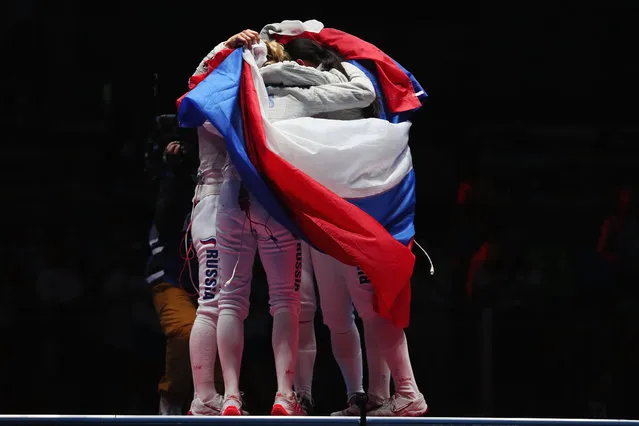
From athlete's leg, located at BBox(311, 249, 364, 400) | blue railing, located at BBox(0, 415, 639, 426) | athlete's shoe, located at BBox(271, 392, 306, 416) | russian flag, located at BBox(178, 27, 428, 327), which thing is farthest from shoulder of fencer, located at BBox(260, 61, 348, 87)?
blue railing, located at BBox(0, 415, 639, 426)

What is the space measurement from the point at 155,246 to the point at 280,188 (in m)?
0.94

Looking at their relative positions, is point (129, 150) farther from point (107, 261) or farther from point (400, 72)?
point (400, 72)

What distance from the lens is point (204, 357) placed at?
3.17 meters

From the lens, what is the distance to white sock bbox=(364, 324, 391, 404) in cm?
329

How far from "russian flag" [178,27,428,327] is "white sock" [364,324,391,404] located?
124mm

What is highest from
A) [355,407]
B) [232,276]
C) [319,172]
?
[319,172]

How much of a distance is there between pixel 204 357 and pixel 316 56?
1.00 metres

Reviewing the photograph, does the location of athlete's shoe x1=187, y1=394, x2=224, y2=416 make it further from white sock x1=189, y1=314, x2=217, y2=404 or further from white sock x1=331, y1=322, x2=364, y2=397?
white sock x1=331, y1=322, x2=364, y2=397

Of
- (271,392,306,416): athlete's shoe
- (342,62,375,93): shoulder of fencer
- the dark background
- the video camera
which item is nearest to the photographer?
(271,392,306,416): athlete's shoe

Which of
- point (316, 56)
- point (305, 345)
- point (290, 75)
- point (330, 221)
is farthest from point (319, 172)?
point (305, 345)

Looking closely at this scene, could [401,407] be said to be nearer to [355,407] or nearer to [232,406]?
[355,407]

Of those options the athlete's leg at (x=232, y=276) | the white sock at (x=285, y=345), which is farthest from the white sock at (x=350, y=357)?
the athlete's leg at (x=232, y=276)

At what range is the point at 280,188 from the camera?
3.08m

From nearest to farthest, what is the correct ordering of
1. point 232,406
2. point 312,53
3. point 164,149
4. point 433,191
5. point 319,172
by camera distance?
1. point 232,406
2. point 319,172
3. point 312,53
4. point 164,149
5. point 433,191
